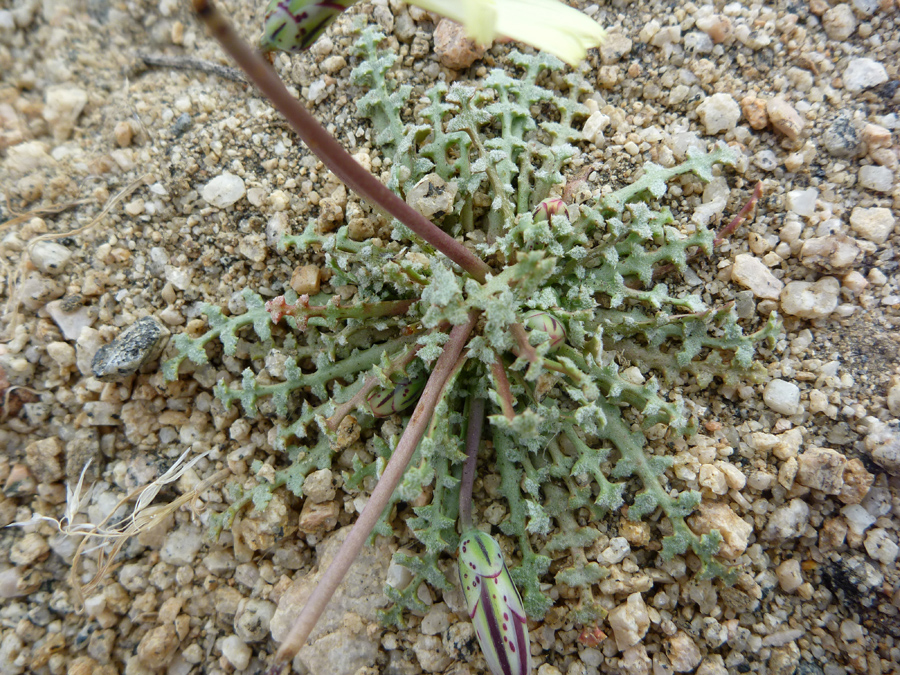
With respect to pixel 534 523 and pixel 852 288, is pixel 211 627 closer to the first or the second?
pixel 534 523

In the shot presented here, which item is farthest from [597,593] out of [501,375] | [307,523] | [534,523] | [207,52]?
[207,52]

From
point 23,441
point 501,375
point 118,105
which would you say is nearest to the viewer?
point 501,375

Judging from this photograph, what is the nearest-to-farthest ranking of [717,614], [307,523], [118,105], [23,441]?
[717,614] → [307,523] → [23,441] → [118,105]

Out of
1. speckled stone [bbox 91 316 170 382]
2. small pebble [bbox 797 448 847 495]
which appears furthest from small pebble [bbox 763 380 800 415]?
speckled stone [bbox 91 316 170 382]

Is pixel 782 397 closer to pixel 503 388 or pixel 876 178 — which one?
pixel 876 178

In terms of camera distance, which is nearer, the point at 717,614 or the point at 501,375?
the point at 501,375

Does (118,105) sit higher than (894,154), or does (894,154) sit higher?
(894,154)

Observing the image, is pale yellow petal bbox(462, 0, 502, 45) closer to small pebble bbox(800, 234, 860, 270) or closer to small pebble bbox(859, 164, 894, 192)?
small pebble bbox(800, 234, 860, 270)
